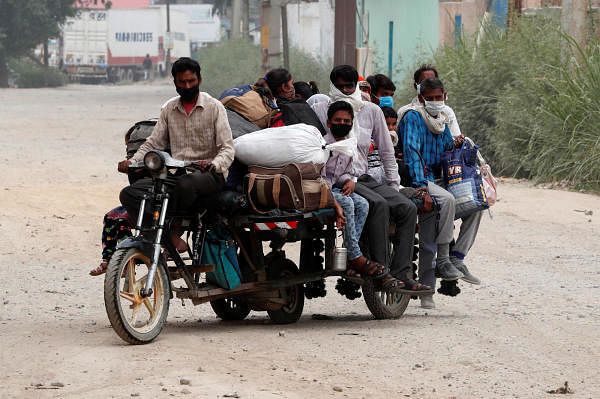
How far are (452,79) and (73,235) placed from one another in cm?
929

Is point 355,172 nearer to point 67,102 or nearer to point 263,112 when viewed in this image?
point 263,112

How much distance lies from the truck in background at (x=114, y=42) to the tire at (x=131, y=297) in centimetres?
5987

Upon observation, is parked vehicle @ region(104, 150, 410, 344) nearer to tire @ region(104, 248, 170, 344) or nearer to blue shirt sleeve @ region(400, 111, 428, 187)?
tire @ region(104, 248, 170, 344)

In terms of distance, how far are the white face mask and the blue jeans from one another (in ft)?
3.92

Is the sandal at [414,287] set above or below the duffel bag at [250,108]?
below

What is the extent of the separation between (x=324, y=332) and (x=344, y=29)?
12.2 metres

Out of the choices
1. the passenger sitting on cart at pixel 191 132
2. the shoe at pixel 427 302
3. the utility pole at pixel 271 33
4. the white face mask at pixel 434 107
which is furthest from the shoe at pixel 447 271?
the utility pole at pixel 271 33

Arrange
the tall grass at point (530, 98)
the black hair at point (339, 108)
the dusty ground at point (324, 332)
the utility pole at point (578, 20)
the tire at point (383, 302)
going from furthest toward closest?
the utility pole at point (578, 20), the tall grass at point (530, 98), the tire at point (383, 302), the black hair at point (339, 108), the dusty ground at point (324, 332)

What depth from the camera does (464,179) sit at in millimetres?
8445

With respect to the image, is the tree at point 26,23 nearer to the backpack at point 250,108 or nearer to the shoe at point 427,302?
the shoe at point 427,302

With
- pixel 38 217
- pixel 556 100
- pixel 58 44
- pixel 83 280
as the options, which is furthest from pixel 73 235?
pixel 58 44

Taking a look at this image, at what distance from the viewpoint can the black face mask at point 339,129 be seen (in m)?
7.63

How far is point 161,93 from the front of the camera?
162ft

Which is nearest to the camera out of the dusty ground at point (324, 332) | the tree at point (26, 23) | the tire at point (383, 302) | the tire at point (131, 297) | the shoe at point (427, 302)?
Result: the dusty ground at point (324, 332)
